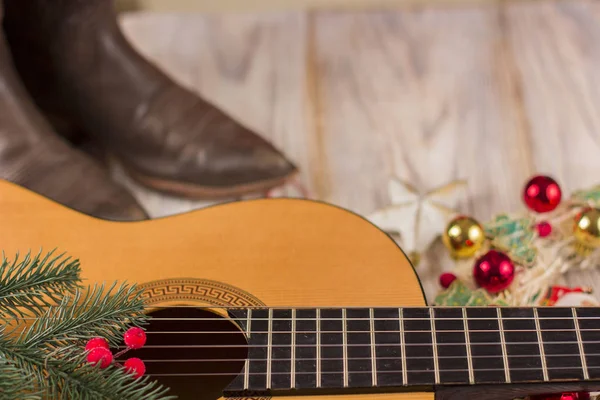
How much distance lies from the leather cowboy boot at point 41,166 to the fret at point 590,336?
0.46m

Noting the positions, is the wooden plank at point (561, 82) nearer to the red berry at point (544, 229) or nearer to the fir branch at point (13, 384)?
the red berry at point (544, 229)

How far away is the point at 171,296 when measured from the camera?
0.58m

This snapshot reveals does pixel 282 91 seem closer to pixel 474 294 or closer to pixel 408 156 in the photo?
pixel 408 156

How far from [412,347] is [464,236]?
0.21 metres

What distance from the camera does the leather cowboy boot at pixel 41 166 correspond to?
706 millimetres

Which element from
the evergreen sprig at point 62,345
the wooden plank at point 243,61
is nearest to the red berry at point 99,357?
the evergreen sprig at point 62,345

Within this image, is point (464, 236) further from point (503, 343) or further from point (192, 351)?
point (192, 351)

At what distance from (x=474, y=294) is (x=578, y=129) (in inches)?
14.3

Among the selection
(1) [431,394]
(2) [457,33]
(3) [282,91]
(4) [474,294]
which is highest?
(2) [457,33]

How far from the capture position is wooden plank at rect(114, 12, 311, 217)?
3.05 feet

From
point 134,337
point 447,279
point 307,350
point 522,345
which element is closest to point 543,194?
point 447,279

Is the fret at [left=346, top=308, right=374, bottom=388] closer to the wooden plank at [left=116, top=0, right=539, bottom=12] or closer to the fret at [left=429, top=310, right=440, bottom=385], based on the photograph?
the fret at [left=429, top=310, right=440, bottom=385]

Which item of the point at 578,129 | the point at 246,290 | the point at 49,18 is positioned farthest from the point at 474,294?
the point at 49,18

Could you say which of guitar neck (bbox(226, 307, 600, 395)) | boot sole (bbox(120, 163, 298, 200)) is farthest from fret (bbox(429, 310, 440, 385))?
boot sole (bbox(120, 163, 298, 200))
